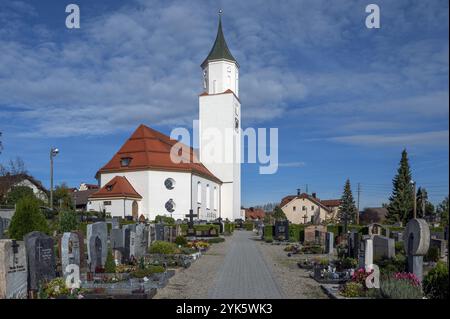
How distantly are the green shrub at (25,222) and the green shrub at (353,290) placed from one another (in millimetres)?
10041

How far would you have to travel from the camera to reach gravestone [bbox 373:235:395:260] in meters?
15.6

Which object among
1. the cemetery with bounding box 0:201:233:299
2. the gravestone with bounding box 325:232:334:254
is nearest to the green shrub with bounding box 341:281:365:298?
the cemetery with bounding box 0:201:233:299

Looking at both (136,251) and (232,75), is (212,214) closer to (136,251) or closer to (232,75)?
(232,75)

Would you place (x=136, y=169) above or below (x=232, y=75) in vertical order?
below

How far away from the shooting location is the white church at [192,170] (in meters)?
49.1

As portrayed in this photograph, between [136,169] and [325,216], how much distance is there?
45294mm

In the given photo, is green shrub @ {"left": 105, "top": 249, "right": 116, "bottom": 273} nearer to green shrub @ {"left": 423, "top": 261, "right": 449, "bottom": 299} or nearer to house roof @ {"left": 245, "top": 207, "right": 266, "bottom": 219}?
green shrub @ {"left": 423, "top": 261, "right": 449, "bottom": 299}

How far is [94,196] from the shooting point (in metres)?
46.6

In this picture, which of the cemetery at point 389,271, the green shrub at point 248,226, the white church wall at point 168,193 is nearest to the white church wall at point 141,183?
the white church wall at point 168,193

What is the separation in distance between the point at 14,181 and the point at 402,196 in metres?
44.4

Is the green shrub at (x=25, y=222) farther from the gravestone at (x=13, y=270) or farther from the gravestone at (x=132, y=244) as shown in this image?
the gravestone at (x=13, y=270)

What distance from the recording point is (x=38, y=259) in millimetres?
11773

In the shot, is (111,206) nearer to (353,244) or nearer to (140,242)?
(140,242)
